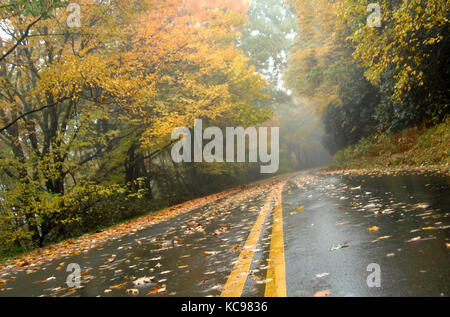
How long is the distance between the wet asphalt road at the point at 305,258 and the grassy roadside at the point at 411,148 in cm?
758

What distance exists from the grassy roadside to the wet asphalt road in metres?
7.58

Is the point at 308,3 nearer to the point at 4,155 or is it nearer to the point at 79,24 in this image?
the point at 79,24

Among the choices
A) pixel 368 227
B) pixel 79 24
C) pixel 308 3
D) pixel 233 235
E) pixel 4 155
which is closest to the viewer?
pixel 368 227

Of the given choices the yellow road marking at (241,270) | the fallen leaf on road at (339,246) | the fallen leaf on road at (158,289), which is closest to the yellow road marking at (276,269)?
the yellow road marking at (241,270)

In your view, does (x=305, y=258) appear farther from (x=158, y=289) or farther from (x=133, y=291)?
(x=133, y=291)

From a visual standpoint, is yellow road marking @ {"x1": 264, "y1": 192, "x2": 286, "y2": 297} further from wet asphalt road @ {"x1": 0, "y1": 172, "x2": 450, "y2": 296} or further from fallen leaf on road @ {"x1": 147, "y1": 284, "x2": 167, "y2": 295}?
fallen leaf on road @ {"x1": 147, "y1": 284, "x2": 167, "y2": 295}

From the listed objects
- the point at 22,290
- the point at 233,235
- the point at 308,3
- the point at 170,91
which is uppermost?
the point at 308,3

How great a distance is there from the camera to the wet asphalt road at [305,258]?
285cm

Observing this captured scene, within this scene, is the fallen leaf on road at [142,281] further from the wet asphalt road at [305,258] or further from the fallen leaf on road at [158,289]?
the fallen leaf on road at [158,289]

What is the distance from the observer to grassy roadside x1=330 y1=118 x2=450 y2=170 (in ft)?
43.9

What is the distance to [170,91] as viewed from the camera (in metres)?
18.8

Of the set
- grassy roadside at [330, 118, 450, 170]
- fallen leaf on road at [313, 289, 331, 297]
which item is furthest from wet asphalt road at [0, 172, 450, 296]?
grassy roadside at [330, 118, 450, 170]
